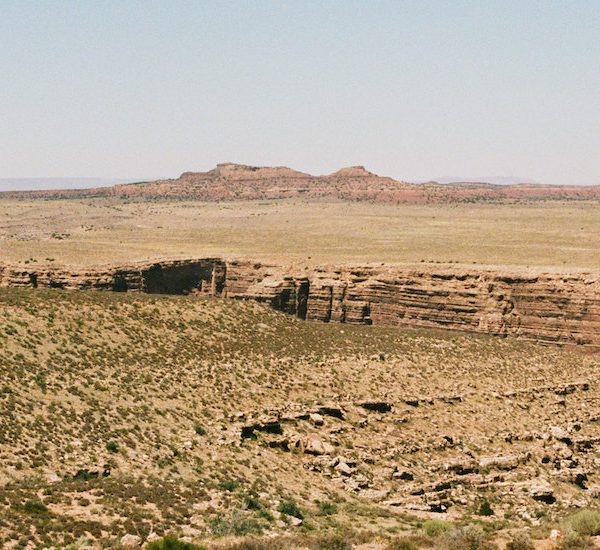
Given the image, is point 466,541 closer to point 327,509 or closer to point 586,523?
point 586,523

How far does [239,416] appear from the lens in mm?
38156

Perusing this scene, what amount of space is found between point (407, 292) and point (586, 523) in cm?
3713

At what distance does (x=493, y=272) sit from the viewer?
60.7m

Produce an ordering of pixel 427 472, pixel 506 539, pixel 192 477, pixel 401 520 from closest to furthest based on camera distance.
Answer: pixel 506 539 < pixel 401 520 < pixel 192 477 < pixel 427 472

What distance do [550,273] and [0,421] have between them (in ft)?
128

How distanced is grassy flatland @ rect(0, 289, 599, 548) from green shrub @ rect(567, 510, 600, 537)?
7.70 feet

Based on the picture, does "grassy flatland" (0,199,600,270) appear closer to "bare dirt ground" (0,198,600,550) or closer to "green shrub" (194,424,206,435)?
"bare dirt ground" (0,198,600,550)

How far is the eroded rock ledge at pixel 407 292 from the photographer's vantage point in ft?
189

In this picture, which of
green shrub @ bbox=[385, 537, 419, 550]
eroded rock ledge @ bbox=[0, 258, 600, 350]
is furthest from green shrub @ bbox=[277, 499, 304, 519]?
eroded rock ledge @ bbox=[0, 258, 600, 350]

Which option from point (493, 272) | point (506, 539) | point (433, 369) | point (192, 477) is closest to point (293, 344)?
point (433, 369)

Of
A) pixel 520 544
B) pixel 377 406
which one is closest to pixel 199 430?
pixel 377 406

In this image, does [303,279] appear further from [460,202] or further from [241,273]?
[460,202]

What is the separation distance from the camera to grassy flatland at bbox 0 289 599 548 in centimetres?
2656

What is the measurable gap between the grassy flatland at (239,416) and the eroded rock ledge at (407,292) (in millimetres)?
2503
